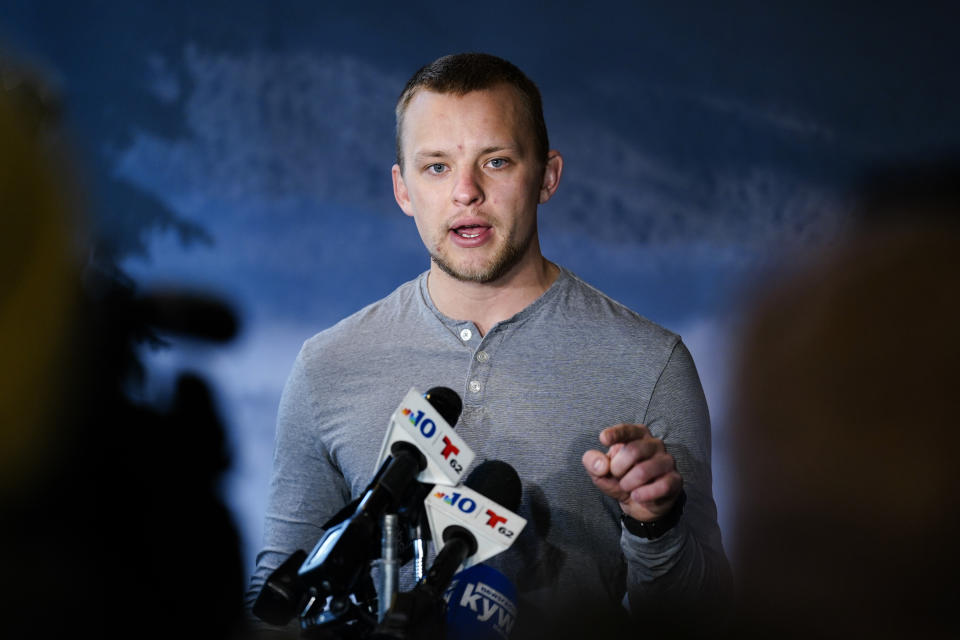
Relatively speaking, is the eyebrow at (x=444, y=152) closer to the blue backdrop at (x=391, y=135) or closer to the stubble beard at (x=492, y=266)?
the stubble beard at (x=492, y=266)

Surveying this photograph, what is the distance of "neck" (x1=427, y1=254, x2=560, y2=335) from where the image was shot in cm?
211

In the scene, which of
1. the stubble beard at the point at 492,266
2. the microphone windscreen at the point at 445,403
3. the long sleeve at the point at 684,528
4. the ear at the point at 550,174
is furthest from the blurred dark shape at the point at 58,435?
the ear at the point at 550,174

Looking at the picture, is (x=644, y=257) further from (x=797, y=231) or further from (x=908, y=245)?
(x=908, y=245)

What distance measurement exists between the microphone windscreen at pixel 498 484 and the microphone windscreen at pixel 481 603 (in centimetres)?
11

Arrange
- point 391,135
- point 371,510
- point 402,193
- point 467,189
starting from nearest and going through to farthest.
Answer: point 371,510
point 467,189
point 402,193
point 391,135

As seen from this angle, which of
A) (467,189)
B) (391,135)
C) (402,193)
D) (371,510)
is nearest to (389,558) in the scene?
(371,510)

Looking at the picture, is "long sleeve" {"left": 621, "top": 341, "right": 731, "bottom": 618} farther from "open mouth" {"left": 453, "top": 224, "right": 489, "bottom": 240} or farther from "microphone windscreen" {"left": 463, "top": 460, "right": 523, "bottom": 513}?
"open mouth" {"left": 453, "top": 224, "right": 489, "bottom": 240}

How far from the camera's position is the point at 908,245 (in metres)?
0.46

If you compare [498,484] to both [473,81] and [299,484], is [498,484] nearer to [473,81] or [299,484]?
[299,484]

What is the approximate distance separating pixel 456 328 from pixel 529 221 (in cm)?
30

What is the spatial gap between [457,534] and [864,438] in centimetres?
86

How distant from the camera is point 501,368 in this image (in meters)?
2.01

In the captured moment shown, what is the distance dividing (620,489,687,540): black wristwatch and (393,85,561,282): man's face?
2.24 feet

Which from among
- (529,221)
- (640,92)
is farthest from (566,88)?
(529,221)
